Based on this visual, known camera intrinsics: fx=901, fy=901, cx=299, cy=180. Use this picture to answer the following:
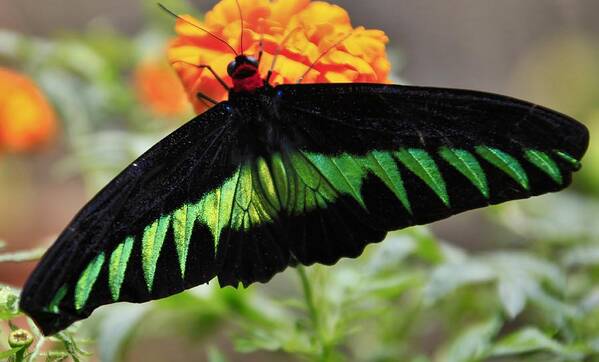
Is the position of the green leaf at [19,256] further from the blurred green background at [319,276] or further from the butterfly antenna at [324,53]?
the butterfly antenna at [324,53]

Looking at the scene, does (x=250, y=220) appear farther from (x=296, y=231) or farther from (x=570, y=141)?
(x=570, y=141)

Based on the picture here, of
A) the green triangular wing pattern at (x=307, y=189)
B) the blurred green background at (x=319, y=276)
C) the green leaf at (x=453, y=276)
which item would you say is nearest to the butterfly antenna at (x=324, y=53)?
the green triangular wing pattern at (x=307, y=189)

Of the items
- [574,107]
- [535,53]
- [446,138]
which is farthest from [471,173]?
[535,53]

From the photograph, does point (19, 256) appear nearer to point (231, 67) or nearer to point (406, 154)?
point (231, 67)

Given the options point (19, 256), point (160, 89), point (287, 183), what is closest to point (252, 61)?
point (287, 183)

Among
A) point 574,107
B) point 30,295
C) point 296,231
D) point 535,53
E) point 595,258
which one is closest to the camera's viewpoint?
point 30,295

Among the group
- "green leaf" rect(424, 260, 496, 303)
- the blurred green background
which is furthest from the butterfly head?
"green leaf" rect(424, 260, 496, 303)
